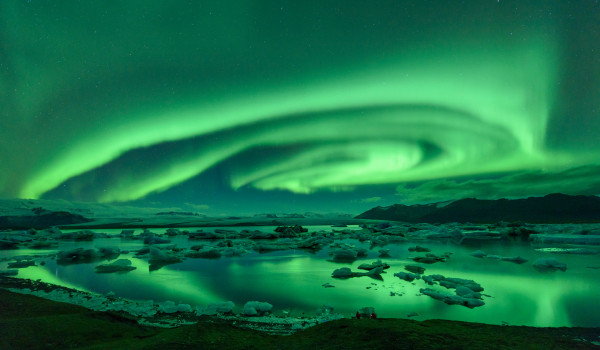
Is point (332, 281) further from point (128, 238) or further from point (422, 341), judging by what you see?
point (128, 238)

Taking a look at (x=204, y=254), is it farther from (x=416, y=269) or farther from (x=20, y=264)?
(x=416, y=269)

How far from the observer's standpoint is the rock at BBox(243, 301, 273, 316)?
8859 millimetres

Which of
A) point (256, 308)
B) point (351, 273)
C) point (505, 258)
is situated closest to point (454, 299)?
point (351, 273)

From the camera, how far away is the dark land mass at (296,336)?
556 cm

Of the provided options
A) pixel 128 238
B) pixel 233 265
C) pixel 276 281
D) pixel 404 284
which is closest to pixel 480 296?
pixel 404 284

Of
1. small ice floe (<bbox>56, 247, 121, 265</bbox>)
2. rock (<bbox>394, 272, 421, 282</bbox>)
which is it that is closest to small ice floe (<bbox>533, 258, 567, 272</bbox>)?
rock (<bbox>394, 272, 421, 282</bbox>)

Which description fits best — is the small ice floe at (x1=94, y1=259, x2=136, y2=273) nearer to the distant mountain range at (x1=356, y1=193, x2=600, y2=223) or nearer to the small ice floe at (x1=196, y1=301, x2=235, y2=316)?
the small ice floe at (x1=196, y1=301, x2=235, y2=316)

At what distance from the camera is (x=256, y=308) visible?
9211 millimetres

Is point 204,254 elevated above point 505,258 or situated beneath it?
elevated above

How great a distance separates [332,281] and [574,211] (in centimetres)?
14266

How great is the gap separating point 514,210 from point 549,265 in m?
134

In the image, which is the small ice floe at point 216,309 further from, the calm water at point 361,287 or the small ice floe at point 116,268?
the small ice floe at point 116,268

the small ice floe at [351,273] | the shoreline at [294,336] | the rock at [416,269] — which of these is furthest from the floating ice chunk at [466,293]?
the rock at [416,269]

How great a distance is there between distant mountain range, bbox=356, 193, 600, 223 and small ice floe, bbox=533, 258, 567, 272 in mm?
116332
